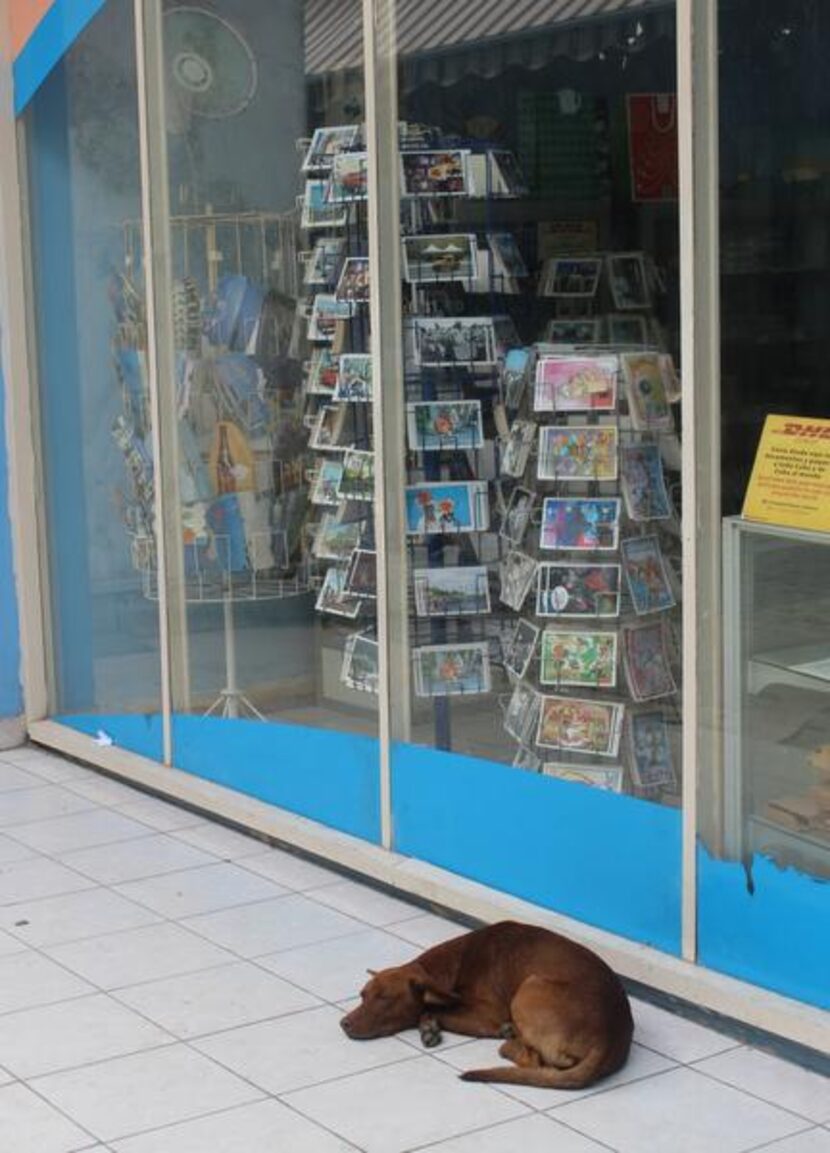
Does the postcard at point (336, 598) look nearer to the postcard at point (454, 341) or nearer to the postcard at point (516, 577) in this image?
the postcard at point (516, 577)

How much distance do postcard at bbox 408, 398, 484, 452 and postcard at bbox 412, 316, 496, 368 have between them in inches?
4.6

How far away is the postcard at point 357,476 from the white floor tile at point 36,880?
1427mm

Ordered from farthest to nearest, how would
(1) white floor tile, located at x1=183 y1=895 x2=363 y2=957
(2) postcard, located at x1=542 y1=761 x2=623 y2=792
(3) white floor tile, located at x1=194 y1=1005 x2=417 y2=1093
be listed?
(1) white floor tile, located at x1=183 y1=895 x2=363 y2=957 < (2) postcard, located at x1=542 y1=761 x2=623 y2=792 < (3) white floor tile, located at x1=194 y1=1005 x2=417 y2=1093

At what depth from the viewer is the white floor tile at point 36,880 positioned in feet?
18.0

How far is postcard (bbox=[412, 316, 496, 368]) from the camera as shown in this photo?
201 inches

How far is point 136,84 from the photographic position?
6.38 meters

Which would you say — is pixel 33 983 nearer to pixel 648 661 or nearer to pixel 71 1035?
pixel 71 1035

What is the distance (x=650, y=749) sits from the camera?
4.63 m

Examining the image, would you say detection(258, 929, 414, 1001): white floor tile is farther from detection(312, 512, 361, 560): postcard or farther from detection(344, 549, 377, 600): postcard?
detection(312, 512, 361, 560): postcard

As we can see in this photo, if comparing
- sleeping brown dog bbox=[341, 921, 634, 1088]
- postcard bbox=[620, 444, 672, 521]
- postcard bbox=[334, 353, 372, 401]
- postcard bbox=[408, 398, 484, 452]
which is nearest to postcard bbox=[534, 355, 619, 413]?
postcard bbox=[620, 444, 672, 521]

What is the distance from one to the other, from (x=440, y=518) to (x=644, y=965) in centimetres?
150

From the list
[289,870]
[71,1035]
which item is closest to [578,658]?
[289,870]

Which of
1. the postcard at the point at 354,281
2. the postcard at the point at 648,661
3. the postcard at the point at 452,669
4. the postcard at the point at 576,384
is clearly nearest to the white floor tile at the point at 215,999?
the postcard at the point at 452,669

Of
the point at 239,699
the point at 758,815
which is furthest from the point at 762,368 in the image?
the point at 239,699
